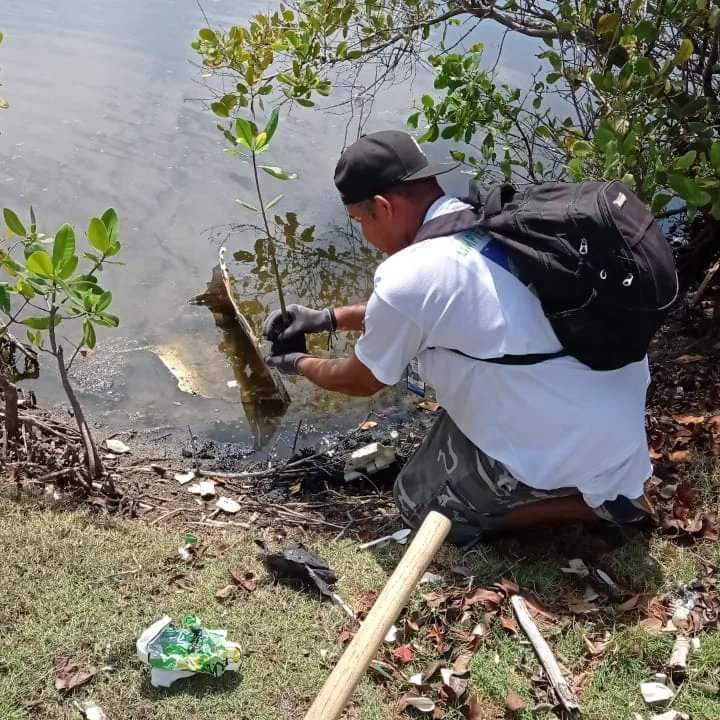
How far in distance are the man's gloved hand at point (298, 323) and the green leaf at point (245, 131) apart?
0.97m

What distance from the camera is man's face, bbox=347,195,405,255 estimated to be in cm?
329

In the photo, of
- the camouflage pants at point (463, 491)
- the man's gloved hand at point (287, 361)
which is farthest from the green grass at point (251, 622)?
the man's gloved hand at point (287, 361)

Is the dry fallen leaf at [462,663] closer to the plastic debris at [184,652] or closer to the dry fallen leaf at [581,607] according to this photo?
the dry fallen leaf at [581,607]

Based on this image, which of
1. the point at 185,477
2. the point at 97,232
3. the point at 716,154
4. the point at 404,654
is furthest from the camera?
the point at 185,477

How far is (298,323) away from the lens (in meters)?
4.09

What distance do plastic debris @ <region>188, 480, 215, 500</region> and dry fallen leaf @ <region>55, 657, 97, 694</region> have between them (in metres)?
1.67

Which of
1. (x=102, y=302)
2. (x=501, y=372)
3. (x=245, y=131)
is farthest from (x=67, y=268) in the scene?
(x=501, y=372)

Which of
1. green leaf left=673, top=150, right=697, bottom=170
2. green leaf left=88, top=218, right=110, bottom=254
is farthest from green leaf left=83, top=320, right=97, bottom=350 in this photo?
green leaf left=673, top=150, right=697, bottom=170

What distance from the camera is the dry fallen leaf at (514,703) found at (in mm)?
2674

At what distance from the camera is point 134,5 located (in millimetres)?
13086

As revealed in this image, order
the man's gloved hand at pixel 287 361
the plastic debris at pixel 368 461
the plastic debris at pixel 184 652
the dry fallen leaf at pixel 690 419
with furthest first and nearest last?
the plastic debris at pixel 368 461
the dry fallen leaf at pixel 690 419
the man's gloved hand at pixel 287 361
the plastic debris at pixel 184 652

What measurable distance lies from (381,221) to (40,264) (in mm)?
1423

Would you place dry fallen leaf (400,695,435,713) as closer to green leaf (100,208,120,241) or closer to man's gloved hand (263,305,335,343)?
man's gloved hand (263,305,335,343)

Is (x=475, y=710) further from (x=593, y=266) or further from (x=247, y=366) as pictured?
(x=247, y=366)
